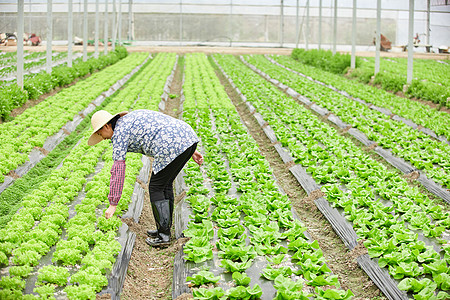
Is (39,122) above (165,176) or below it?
above

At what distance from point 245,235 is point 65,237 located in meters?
2.09

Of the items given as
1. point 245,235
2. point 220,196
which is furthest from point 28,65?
point 245,235

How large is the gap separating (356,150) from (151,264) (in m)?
5.27

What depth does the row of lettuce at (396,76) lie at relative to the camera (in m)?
16.1

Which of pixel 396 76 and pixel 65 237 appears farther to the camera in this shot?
pixel 396 76

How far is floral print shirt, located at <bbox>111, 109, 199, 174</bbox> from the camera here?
5.56m

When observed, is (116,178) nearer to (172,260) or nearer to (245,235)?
(172,260)

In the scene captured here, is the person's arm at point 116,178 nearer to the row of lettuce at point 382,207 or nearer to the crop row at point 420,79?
the row of lettuce at point 382,207

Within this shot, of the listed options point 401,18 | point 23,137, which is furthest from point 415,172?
point 401,18

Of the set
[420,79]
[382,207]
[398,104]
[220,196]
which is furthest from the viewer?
[420,79]

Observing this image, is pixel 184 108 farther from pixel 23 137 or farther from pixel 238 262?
pixel 238 262

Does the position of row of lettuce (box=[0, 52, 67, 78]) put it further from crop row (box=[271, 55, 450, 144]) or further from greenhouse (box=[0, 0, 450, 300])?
crop row (box=[271, 55, 450, 144])

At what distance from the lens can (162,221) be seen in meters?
6.05

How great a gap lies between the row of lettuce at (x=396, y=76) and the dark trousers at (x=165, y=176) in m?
11.5
